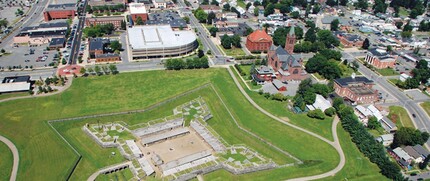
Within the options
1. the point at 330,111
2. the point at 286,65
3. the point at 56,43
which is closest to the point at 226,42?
the point at 286,65

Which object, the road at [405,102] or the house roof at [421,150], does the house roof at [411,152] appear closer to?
the house roof at [421,150]

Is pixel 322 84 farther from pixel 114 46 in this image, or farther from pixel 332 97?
pixel 114 46

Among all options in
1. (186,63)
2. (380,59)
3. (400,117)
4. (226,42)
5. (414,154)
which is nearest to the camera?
(414,154)

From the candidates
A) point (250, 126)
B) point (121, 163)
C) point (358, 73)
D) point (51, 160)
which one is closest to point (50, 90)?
point (51, 160)

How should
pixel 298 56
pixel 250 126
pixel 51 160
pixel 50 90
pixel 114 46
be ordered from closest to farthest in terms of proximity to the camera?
1. pixel 51 160
2. pixel 250 126
3. pixel 50 90
4. pixel 298 56
5. pixel 114 46

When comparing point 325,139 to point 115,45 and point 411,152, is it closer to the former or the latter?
point 411,152

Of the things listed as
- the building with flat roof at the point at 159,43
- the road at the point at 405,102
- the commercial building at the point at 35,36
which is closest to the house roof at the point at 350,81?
the road at the point at 405,102
